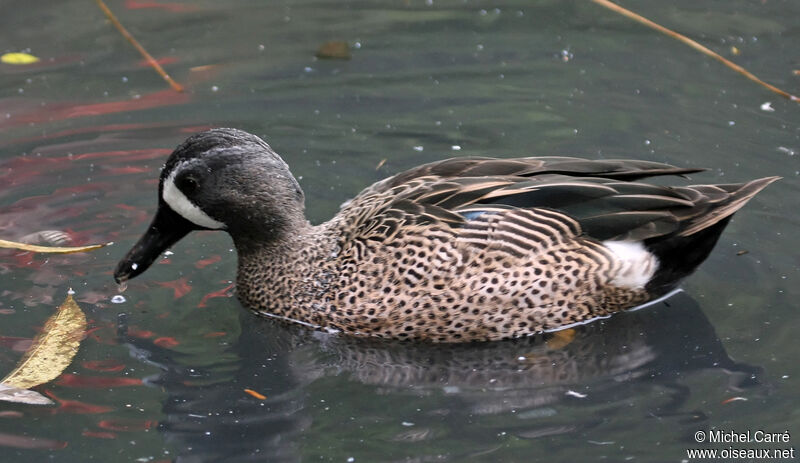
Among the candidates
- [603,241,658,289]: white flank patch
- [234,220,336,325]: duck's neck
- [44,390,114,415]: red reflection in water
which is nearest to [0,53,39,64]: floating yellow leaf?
[234,220,336,325]: duck's neck

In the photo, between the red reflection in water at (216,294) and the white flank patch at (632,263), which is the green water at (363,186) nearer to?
the red reflection in water at (216,294)

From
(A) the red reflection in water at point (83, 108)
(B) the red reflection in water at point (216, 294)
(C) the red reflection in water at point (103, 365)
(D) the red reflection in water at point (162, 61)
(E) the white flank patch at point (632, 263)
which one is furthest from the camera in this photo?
(D) the red reflection in water at point (162, 61)

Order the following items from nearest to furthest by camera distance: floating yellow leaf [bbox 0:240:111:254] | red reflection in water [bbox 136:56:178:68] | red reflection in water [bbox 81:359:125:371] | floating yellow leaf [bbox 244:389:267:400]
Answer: floating yellow leaf [bbox 244:389:267:400]
red reflection in water [bbox 81:359:125:371]
floating yellow leaf [bbox 0:240:111:254]
red reflection in water [bbox 136:56:178:68]

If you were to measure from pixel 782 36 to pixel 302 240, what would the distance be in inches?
218

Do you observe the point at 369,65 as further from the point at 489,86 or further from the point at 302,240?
the point at 302,240

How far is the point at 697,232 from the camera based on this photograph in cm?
649

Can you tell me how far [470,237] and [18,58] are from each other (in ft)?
18.5

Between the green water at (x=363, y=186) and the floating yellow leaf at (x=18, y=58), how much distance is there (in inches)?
4.5

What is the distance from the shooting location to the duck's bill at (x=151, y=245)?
675cm

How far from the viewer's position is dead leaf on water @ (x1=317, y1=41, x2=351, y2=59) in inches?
402

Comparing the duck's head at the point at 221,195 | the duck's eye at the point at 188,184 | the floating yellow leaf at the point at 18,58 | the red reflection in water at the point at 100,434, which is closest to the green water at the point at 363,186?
the red reflection in water at the point at 100,434

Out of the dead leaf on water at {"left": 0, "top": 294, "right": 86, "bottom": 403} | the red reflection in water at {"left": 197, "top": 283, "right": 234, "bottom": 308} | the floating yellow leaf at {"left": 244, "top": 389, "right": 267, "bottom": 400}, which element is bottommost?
the dead leaf on water at {"left": 0, "top": 294, "right": 86, "bottom": 403}

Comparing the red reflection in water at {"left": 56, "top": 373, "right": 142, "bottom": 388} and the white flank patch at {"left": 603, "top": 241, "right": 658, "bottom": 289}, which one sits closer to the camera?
the red reflection in water at {"left": 56, "top": 373, "right": 142, "bottom": 388}

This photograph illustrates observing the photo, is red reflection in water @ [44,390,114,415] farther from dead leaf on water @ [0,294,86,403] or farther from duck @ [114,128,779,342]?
duck @ [114,128,779,342]
